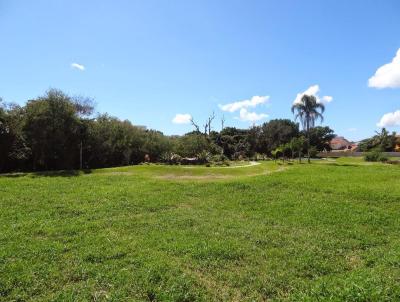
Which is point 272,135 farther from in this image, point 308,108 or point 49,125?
point 49,125

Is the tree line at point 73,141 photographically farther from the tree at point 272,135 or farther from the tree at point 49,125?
the tree at point 272,135

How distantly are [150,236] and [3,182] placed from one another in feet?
37.3

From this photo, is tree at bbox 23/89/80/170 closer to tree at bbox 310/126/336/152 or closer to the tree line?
the tree line

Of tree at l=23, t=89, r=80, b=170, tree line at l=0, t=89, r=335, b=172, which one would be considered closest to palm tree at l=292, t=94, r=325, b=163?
tree line at l=0, t=89, r=335, b=172

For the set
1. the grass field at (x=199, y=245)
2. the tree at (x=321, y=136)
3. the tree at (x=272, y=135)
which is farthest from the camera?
the tree at (x=321, y=136)

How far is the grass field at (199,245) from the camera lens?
203 inches

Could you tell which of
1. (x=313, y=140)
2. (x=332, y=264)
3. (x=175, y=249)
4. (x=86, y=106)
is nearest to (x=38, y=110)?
(x=86, y=106)

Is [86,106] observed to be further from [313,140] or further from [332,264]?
[313,140]

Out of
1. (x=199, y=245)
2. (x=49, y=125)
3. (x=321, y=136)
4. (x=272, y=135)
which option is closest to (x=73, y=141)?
(x=49, y=125)

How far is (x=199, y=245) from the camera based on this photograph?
711 centimetres

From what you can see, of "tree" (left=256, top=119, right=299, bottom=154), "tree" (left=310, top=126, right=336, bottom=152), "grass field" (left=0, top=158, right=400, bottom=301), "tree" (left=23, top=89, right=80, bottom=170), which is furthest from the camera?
"tree" (left=310, top=126, right=336, bottom=152)

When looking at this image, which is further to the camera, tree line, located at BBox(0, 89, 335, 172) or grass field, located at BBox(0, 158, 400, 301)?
tree line, located at BBox(0, 89, 335, 172)

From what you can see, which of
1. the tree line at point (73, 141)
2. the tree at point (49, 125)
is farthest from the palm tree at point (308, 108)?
the tree at point (49, 125)

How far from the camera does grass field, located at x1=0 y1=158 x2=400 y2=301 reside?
203 inches
